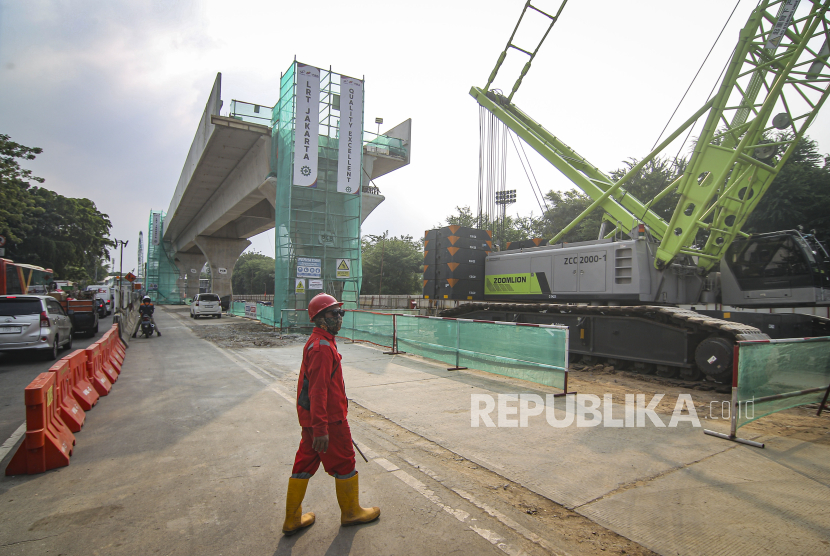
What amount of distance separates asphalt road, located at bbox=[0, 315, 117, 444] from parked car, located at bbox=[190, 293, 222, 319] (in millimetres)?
14181

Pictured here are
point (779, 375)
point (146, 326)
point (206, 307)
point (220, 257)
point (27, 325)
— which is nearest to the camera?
point (779, 375)

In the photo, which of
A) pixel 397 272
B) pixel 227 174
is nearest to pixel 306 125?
pixel 227 174

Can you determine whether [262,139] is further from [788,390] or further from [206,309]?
[788,390]

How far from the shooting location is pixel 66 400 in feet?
18.6

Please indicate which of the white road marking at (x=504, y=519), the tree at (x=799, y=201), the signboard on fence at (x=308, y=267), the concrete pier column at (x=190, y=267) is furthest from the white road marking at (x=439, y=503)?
the concrete pier column at (x=190, y=267)

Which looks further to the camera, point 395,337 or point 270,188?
point 270,188

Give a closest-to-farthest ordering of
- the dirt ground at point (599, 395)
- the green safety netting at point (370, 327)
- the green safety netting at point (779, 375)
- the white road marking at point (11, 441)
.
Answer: the dirt ground at point (599, 395), the white road marking at point (11, 441), the green safety netting at point (779, 375), the green safety netting at point (370, 327)

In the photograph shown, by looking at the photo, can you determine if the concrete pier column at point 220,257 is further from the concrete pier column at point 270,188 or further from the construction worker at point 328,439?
the construction worker at point 328,439

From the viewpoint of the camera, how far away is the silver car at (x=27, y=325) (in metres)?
10.5

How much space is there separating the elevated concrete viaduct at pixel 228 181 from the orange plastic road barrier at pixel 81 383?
18305 mm

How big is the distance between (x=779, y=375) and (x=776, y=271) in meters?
4.84

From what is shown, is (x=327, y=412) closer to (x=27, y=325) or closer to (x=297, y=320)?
(x=27, y=325)

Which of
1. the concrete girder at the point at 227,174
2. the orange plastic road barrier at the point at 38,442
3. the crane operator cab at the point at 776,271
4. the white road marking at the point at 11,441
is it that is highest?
the concrete girder at the point at 227,174

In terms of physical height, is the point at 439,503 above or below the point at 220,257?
below
